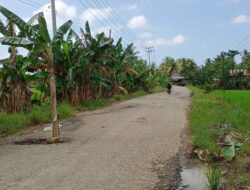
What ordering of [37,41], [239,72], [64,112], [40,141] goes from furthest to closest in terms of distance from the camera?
[239,72] < [64,112] < [40,141] < [37,41]

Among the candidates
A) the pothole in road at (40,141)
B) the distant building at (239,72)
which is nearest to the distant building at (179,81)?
the distant building at (239,72)

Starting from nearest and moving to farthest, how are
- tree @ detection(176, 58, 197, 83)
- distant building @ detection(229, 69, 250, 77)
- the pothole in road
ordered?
1. the pothole in road
2. distant building @ detection(229, 69, 250, 77)
3. tree @ detection(176, 58, 197, 83)

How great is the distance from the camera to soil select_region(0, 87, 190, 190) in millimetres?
7453

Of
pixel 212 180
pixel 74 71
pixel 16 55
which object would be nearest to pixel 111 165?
pixel 212 180

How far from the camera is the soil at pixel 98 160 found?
745 cm

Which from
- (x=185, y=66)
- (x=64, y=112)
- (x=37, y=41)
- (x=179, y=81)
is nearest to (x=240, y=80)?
(x=179, y=81)

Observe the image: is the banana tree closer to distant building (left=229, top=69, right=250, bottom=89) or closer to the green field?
the green field

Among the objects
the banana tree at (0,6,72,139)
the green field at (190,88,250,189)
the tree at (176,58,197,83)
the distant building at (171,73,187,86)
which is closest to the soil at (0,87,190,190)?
the green field at (190,88,250,189)

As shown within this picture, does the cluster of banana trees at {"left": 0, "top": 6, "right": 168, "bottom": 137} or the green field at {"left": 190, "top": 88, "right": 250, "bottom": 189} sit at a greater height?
the cluster of banana trees at {"left": 0, "top": 6, "right": 168, "bottom": 137}

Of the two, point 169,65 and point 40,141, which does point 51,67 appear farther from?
point 169,65

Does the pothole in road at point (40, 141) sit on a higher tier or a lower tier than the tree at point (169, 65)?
lower

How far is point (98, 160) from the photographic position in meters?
9.27

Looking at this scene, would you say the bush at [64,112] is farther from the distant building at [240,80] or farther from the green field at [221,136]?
the distant building at [240,80]

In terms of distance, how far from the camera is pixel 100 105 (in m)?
24.7
